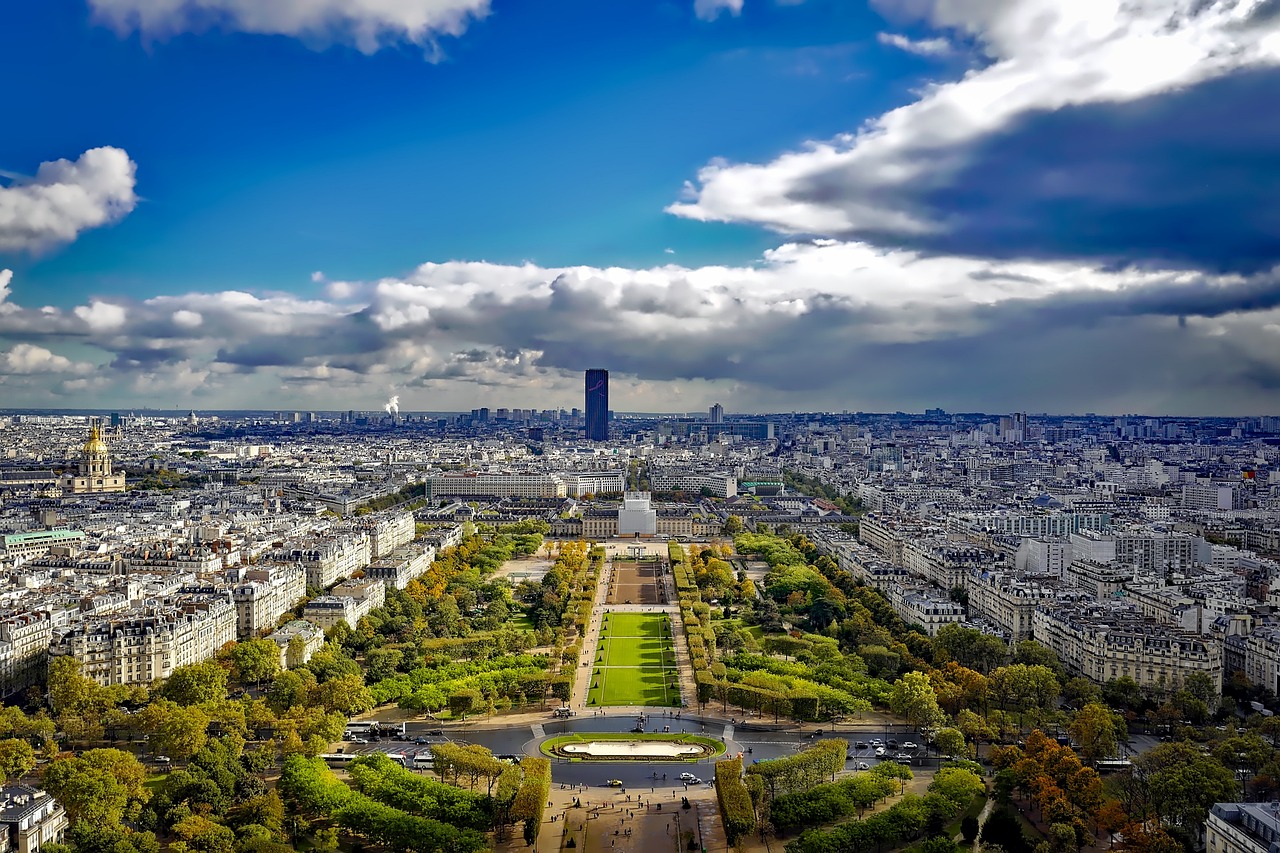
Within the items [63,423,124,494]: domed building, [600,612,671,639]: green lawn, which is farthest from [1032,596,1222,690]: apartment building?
[63,423,124,494]: domed building

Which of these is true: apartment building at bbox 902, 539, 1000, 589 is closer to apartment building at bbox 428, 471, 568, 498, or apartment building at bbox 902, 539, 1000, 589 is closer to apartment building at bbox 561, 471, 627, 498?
apartment building at bbox 428, 471, 568, 498

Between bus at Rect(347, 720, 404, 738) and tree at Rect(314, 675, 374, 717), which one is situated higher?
tree at Rect(314, 675, 374, 717)

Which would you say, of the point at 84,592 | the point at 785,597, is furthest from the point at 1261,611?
the point at 84,592

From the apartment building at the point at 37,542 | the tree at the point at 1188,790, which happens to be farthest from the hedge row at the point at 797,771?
the apartment building at the point at 37,542

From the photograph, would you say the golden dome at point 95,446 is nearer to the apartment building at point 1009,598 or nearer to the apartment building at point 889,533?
the apartment building at point 889,533

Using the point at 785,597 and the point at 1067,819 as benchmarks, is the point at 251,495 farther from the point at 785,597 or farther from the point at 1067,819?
the point at 1067,819

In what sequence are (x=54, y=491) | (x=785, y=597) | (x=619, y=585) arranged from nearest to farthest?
(x=785, y=597)
(x=619, y=585)
(x=54, y=491)
